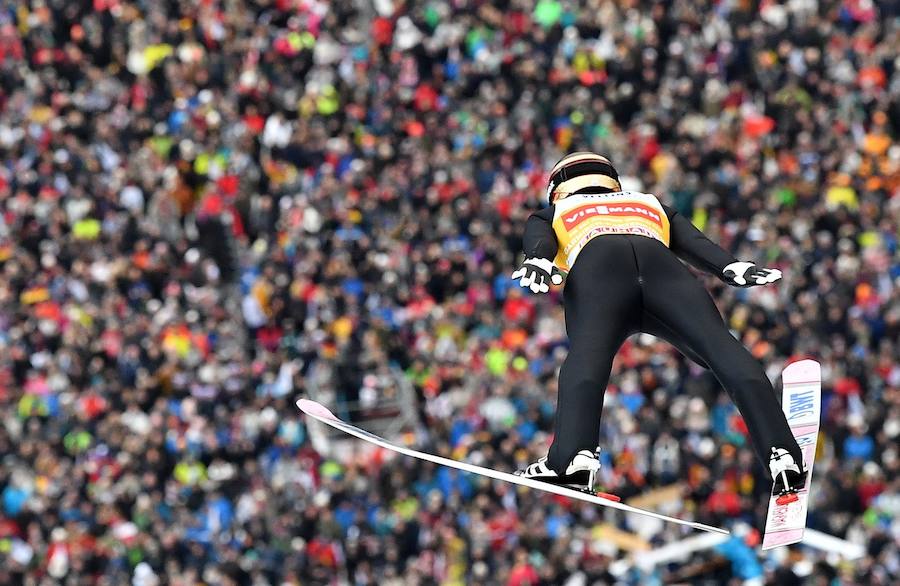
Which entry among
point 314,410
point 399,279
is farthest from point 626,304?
point 399,279

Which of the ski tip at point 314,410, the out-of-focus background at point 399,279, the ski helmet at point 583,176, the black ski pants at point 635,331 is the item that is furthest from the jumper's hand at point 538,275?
the out-of-focus background at point 399,279

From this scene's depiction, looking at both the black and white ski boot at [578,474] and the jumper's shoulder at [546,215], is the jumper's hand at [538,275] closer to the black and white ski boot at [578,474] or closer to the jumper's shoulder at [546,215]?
the jumper's shoulder at [546,215]

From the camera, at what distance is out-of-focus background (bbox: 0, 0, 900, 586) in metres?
18.4

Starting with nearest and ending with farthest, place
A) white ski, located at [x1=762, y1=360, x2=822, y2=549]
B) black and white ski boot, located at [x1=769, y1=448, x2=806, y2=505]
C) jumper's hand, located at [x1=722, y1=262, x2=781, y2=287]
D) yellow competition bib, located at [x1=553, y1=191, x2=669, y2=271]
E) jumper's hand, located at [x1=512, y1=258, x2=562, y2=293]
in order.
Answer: jumper's hand, located at [x1=512, y1=258, x2=562, y2=293], black and white ski boot, located at [x1=769, y1=448, x2=806, y2=505], jumper's hand, located at [x1=722, y1=262, x2=781, y2=287], yellow competition bib, located at [x1=553, y1=191, x2=669, y2=271], white ski, located at [x1=762, y1=360, x2=822, y2=549]

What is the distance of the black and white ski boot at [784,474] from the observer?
970 centimetres

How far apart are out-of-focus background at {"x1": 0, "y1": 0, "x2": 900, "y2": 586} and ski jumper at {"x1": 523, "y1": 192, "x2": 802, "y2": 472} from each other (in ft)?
24.8

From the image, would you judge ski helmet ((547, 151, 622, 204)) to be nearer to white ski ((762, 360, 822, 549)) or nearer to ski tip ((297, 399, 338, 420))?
white ski ((762, 360, 822, 549))

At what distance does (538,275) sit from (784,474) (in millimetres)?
1595

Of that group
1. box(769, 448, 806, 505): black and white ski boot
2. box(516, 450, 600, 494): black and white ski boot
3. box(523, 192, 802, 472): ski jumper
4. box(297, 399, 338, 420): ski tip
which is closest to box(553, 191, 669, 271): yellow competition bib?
box(523, 192, 802, 472): ski jumper

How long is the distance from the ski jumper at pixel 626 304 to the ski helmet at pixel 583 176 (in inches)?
2.9

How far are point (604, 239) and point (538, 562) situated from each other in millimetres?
8194

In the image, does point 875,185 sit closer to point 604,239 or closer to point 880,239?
point 880,239

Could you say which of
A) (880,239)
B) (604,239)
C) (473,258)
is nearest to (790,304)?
(880,239)

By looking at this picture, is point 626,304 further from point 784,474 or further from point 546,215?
point 784,474
